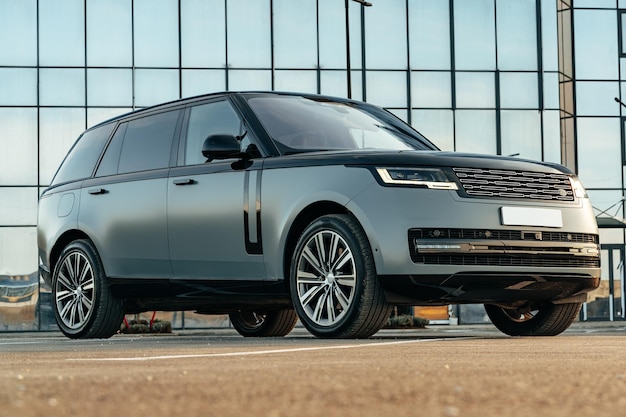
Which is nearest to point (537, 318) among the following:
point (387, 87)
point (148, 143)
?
point (148, 143)

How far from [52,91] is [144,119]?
2520cm

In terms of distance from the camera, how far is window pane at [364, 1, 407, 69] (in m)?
35.9

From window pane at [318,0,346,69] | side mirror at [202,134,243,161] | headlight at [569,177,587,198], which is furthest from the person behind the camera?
window pane at [318,0,346,69]

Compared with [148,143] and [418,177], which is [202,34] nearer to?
[148,143]

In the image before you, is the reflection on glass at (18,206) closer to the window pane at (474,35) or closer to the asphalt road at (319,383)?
the window pane at (474,35)

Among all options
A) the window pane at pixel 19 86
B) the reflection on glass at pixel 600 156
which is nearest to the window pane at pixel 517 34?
the reflection on glass at pixel 600 156

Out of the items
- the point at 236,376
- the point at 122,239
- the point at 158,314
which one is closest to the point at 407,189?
the point at 122,239

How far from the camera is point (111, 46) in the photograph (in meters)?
35.2

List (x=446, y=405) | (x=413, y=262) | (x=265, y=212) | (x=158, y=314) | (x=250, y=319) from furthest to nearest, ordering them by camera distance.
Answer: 1. (x=158, y=314)
2. (x=250, y=319)
3. (x=265, y=212)
4. (x=413, y=262)
5. (x=446, y=405)

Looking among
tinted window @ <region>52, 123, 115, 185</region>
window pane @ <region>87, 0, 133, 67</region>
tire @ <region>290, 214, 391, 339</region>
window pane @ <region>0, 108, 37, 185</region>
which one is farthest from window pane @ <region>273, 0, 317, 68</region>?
tire @ <region>290, 214, 391, 339</region>

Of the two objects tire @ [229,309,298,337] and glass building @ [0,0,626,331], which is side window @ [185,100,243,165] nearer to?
tire @ [229,309,298,337]

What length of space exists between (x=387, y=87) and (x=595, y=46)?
7.02 meters

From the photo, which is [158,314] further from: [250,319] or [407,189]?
[407,189]

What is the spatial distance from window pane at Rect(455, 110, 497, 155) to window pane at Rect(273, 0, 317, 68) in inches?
184
